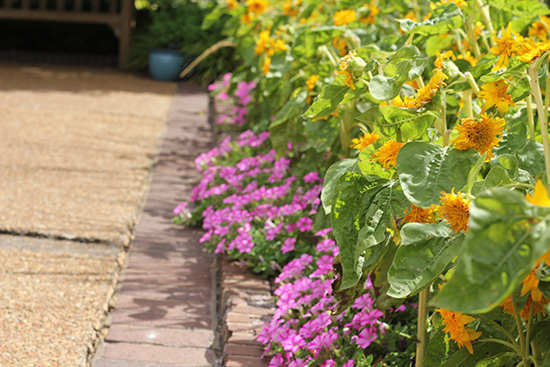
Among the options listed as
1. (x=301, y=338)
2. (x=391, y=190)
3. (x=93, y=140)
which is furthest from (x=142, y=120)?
(x=391, y=190)

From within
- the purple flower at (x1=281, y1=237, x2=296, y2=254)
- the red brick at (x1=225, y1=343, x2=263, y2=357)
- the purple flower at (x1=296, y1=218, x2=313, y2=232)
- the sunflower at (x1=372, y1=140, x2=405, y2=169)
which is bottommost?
the red brick at (x1=225, y1=343, x2=263, y2=357)

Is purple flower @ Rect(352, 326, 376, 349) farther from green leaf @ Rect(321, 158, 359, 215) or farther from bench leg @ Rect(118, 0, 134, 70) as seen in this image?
bench leg @ Rect(118, 0, 134, 70)

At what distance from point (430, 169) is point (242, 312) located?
38.5 inches

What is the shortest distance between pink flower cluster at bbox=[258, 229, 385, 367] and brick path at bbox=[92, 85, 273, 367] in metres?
0.09

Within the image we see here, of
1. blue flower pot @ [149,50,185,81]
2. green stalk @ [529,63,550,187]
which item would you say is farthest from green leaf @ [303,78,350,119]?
blue flower pot @ [149,50,185,81]

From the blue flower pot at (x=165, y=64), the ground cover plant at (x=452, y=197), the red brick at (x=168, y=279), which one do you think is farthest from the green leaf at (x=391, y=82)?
the blue flower pot at (x=165, y=64)

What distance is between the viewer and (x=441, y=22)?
3.86 feet

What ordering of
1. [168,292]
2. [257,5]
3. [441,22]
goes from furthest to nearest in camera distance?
[257,5] < [168,292] < [441,22]

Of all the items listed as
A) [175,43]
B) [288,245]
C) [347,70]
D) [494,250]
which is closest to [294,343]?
[288,245]

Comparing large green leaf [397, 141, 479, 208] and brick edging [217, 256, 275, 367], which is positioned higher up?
large green leaf [397, 141, 479, 208]

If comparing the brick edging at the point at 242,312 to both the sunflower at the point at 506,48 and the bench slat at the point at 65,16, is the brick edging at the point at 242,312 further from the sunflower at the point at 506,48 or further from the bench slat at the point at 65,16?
the bench slat at the point at 65,16

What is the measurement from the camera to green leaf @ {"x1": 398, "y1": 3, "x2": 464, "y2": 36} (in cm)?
118

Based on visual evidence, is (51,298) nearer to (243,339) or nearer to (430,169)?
(243,339)

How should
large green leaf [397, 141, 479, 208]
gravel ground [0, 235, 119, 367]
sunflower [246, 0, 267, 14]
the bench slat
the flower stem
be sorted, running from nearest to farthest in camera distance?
large green leaf [397, 141, 479, 208]
the flower stem
gravel ground [0, 235, 119, 367]
sunflower [246, 0, 267, 14]
the bench slat
